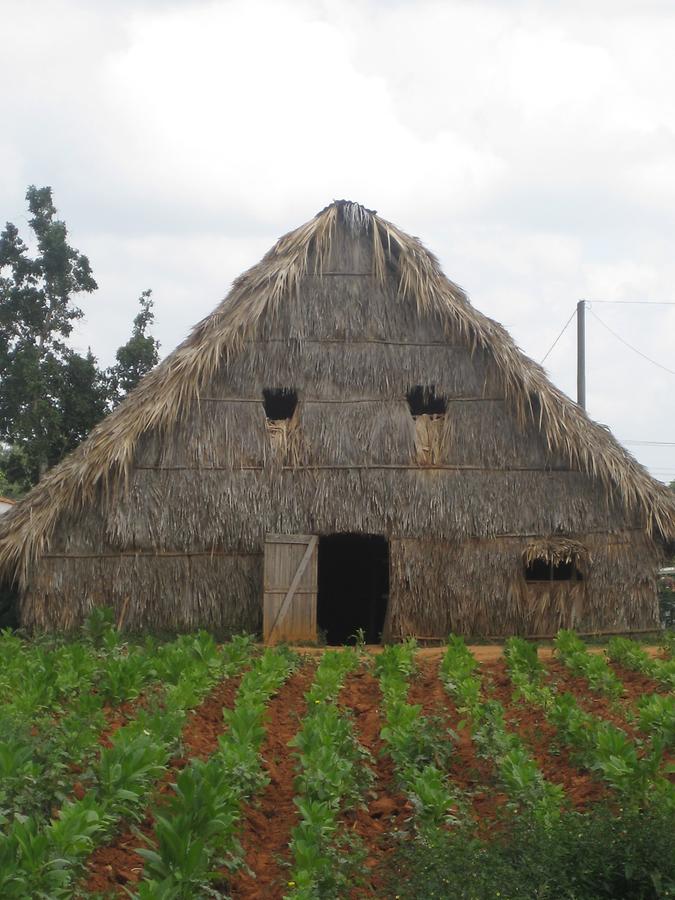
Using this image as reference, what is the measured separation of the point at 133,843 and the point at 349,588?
1395cm

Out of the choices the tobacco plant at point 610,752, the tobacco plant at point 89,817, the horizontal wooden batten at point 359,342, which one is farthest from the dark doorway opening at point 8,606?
the tobacco plant at point 610,752

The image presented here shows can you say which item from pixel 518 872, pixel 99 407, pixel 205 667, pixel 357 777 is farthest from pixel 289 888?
pixel 99 407

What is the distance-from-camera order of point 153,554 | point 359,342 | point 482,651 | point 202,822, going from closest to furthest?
1. point 202,822
2. point 482,651
3. point 153,554
4. point 359,342

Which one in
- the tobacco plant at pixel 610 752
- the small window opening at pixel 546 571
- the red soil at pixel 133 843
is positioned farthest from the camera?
the small window opening at pixel 546 571

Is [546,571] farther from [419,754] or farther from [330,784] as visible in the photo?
[330,784]

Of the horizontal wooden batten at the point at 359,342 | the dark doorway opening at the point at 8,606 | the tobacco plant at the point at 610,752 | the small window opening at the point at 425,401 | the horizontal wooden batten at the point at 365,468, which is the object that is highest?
the horizontal wooden batten at the point at 359,342

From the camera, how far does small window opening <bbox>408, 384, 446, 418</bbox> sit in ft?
46.8

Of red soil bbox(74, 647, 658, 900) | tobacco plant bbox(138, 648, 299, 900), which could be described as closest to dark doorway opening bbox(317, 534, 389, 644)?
red soil bbox(74, 647, 658, 900)

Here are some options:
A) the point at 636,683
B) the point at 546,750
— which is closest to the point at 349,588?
the point at 636,683

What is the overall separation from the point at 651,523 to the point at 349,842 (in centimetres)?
903

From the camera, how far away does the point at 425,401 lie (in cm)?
1456

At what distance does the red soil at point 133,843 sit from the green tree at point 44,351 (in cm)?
1282

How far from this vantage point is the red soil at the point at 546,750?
652 centimetres

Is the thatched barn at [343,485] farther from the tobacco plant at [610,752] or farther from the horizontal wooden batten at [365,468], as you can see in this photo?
the tobacco plant at [610,752]
